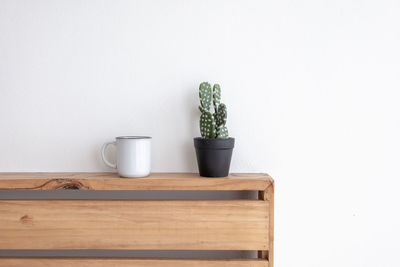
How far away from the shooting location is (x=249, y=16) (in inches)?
31.7

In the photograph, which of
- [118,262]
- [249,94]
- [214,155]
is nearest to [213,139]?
[214,155]

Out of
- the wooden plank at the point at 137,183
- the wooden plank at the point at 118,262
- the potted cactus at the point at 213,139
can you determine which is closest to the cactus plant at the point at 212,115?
the potted cactus at the point at 213,139

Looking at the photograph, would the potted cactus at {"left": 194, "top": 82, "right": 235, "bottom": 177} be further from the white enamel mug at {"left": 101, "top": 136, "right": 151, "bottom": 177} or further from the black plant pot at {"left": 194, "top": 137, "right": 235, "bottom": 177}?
the white enamel mug at {"left": 101, "top": 136, "right": 151, "bottom": 177}

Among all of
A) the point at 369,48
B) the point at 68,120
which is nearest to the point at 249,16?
the point at 369,48

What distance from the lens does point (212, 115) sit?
0.77 meters

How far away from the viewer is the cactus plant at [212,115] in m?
0.74

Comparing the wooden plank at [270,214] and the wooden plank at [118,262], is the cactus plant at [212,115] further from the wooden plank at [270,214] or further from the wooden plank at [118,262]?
the wooden plank at [118,262]

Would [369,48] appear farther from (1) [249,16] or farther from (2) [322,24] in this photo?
Answer: (1) [249,16]

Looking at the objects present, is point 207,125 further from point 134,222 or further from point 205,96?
point 134,222

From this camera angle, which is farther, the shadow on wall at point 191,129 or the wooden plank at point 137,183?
the shadow on wall at point 191,129

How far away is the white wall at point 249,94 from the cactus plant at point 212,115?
0.06 metres

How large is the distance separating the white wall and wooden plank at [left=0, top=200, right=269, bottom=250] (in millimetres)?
119

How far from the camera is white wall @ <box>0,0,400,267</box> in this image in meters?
0.81

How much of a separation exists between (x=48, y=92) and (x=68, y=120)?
0.27ft
